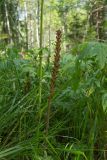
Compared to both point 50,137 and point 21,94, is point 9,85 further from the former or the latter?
point 50,137

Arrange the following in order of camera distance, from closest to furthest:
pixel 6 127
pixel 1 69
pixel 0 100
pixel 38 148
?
pixel 38 148, pixel 6 127, pixel 0 100, pixel 1 69

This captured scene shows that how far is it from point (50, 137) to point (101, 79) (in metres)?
0.36

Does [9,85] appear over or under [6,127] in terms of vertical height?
over

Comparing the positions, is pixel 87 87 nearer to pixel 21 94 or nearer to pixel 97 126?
pixel 97 126

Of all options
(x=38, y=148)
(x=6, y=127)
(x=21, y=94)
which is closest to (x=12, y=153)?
(x=38, y=148)

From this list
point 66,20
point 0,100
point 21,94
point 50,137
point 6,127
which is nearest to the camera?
point 50,137

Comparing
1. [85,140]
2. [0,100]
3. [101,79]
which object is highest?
[101,79]

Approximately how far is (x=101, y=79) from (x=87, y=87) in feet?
0.49

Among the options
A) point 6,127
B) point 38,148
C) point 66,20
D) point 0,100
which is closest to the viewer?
point 38,148

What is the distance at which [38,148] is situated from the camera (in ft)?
4.81

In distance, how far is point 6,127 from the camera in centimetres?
179

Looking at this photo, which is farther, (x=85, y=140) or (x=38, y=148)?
(x=85, y=140)

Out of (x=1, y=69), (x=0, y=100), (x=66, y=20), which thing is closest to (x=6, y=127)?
(x=0, y=100)

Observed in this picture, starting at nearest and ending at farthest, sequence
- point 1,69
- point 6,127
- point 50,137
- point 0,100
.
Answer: point 50,137
point 6,127
point 0,100
point 1,69
